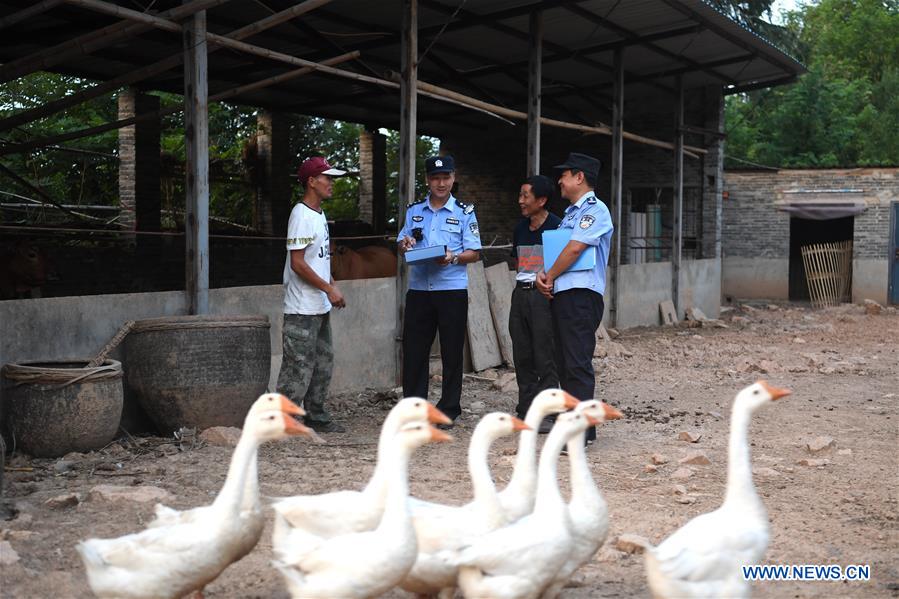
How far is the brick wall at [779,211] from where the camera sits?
20.8 m

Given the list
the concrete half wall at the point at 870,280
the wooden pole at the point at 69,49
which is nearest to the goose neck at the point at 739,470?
the wooden pole at the point at 69,49

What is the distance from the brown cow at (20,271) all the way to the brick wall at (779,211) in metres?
16.1

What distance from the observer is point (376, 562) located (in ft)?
9.94

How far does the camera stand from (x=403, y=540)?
306 centimetres

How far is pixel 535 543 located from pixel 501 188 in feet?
55.4

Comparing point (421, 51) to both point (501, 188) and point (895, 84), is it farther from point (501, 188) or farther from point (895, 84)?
point (895, 84)

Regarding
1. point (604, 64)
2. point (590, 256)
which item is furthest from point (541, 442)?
point (604, 64)

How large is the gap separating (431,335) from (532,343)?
2.53 ft

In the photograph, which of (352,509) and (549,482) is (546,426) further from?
(352,509)

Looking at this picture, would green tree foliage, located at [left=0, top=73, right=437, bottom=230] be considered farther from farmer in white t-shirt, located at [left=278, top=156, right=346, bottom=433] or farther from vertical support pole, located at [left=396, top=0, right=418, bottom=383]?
farmer in white t-shirt, located at [left=278, top=156, right=346, bottom=433]

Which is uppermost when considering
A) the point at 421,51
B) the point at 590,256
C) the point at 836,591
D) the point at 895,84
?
the point at 895,84

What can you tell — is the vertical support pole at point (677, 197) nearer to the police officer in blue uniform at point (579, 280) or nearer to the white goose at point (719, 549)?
the police officer in blue uniform at point (579, 280)

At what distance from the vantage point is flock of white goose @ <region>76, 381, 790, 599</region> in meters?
3.10

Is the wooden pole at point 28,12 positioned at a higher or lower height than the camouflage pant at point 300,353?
higher
